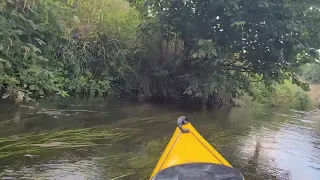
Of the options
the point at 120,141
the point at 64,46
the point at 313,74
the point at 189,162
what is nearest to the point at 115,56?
the point at 64,46

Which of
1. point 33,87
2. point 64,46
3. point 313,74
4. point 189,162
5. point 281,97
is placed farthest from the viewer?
point 313,74

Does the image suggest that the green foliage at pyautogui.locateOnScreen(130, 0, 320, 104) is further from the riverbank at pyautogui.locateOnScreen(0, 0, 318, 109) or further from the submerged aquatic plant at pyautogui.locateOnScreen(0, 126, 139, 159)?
the submerged aquatic plant at pyautogui.locateOnScreen(0, 126, 139, 159)

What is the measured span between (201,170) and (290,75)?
22.3 ft

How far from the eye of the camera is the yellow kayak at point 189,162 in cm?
329

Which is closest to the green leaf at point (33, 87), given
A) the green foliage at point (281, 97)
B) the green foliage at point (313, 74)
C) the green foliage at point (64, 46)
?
the green foliage at point (64, 46)

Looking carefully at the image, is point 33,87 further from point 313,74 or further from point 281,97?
point 313,74

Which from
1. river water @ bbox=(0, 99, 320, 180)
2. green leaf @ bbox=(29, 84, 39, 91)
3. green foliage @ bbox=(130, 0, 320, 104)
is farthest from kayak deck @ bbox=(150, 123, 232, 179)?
green leaf @ bbox=(29, 84, 39, 91)

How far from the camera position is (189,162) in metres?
3.60

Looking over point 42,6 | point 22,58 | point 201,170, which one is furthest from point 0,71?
point 201,170

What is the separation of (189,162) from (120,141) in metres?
2.25

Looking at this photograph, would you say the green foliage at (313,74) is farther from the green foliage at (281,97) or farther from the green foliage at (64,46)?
the green foliage at (64,46)

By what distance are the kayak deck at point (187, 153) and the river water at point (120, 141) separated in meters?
0.69

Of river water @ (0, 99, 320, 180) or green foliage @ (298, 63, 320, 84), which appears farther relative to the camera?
green foliage @ (298, 63, 320, 84)

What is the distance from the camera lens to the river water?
430cm
